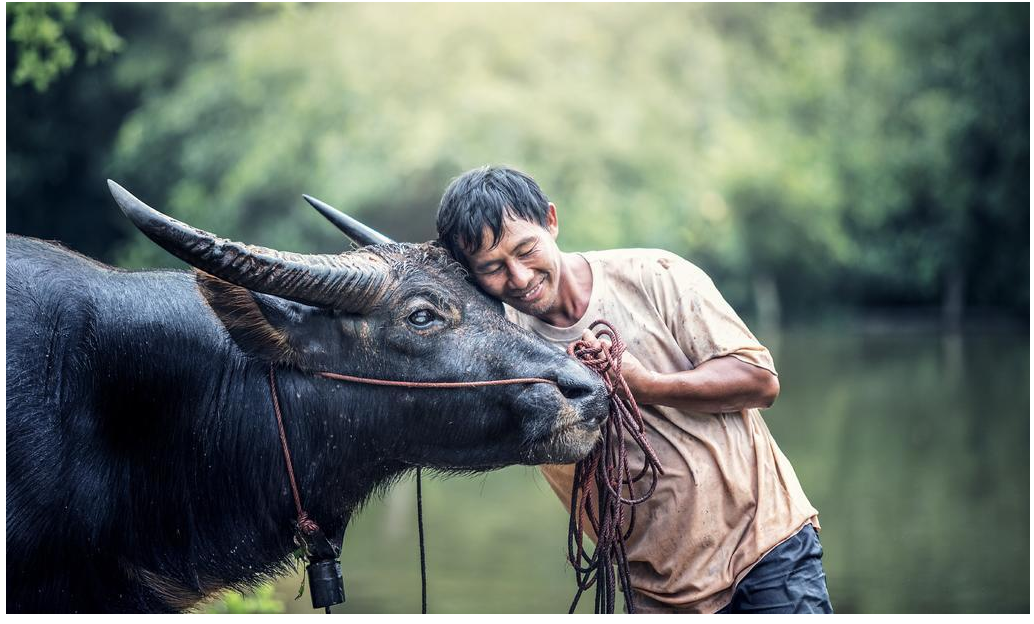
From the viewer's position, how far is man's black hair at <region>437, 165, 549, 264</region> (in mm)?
3443

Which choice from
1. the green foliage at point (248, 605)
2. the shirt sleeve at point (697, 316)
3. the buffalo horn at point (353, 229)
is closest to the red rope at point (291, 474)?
the buffalo horn at point (353, 229)

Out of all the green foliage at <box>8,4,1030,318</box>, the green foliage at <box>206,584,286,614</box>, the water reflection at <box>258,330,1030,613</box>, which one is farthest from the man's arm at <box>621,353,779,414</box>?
the green foliage at <box>8,4,1030,318</box>

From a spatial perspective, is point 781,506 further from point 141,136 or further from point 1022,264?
point 1022,264

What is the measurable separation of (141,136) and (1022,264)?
69.3 feet

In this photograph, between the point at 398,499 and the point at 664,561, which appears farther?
the point at 398,499

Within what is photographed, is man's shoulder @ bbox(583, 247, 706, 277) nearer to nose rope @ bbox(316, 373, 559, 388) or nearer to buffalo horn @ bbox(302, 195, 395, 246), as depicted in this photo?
nose rope @ bbox(316, 373, 559, 388)

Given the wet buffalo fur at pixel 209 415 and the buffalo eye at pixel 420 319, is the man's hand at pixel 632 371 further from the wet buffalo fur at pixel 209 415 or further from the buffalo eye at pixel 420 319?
the buffalo eye at pixel 420 319

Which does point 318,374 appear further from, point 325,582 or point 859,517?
point 859,517

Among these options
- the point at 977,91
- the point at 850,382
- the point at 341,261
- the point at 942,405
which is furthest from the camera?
the point at 977,91

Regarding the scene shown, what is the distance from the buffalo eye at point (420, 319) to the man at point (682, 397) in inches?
8.4

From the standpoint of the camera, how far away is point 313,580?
11.4ft

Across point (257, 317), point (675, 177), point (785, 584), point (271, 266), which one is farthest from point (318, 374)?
point (675, 177)

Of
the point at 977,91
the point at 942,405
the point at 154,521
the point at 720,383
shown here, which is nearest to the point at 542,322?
the point at 720,383

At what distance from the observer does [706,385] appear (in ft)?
11.0
